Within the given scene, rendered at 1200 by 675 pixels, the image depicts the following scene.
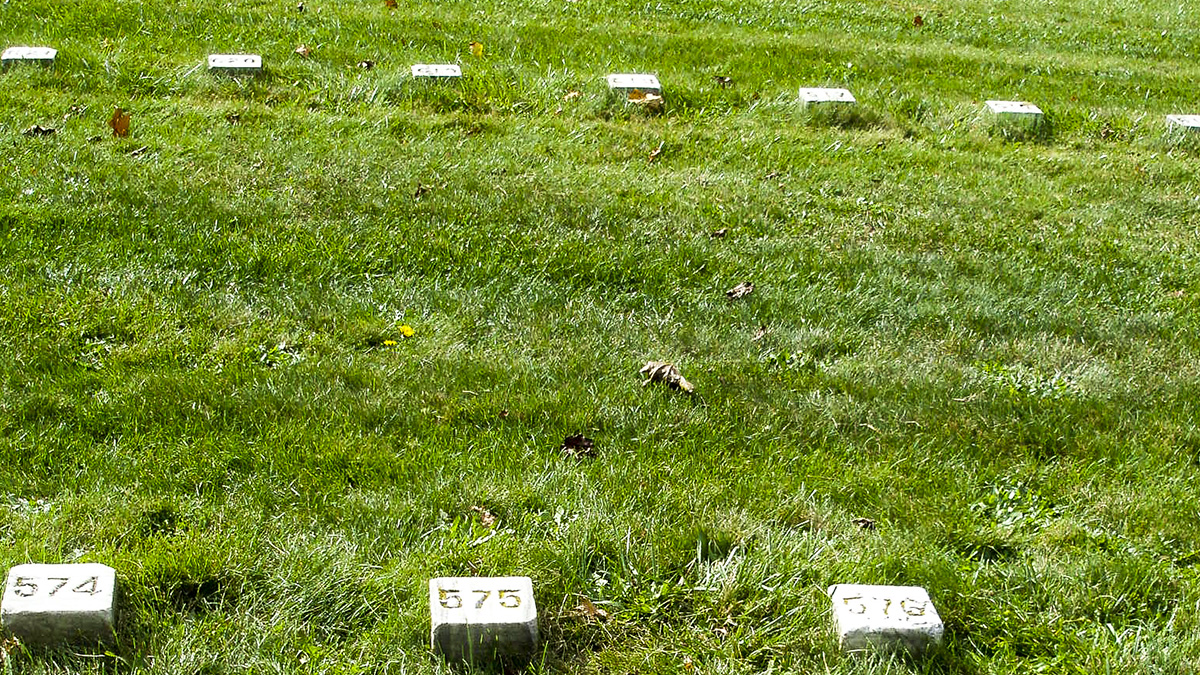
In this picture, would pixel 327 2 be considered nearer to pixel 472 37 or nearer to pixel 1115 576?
pixel 472 37

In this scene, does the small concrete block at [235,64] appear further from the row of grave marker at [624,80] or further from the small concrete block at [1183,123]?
the small concrete block at [1183,123]

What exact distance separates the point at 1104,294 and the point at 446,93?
3614mm

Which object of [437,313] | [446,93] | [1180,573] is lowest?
[1180,573]

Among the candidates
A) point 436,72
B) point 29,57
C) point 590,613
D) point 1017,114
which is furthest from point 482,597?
point 1017,114

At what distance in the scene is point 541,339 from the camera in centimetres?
411

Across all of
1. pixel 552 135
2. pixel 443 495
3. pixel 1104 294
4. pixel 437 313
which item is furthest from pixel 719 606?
pixel 552 135

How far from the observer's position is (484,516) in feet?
10.2

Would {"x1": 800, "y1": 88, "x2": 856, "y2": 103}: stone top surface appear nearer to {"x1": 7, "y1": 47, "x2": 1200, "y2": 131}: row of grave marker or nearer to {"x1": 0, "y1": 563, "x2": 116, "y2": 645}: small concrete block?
{"x1": 7, "y1": 47, "x2": 1200, "y2": 131}: row of grave marker

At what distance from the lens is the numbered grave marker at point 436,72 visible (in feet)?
21.5

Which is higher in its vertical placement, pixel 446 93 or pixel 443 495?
pixel 446 93

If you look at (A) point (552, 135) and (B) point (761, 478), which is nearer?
(B) point (761, 478)

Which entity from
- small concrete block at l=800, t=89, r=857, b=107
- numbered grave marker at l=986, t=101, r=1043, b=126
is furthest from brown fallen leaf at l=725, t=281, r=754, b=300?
numbered grave marker at l=986, t=101, r=1043, b=126

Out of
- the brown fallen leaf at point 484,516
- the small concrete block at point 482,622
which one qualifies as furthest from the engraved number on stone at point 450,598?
the brown fallen leaf at point 484,516

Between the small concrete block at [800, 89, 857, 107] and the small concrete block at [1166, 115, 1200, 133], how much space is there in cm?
189
